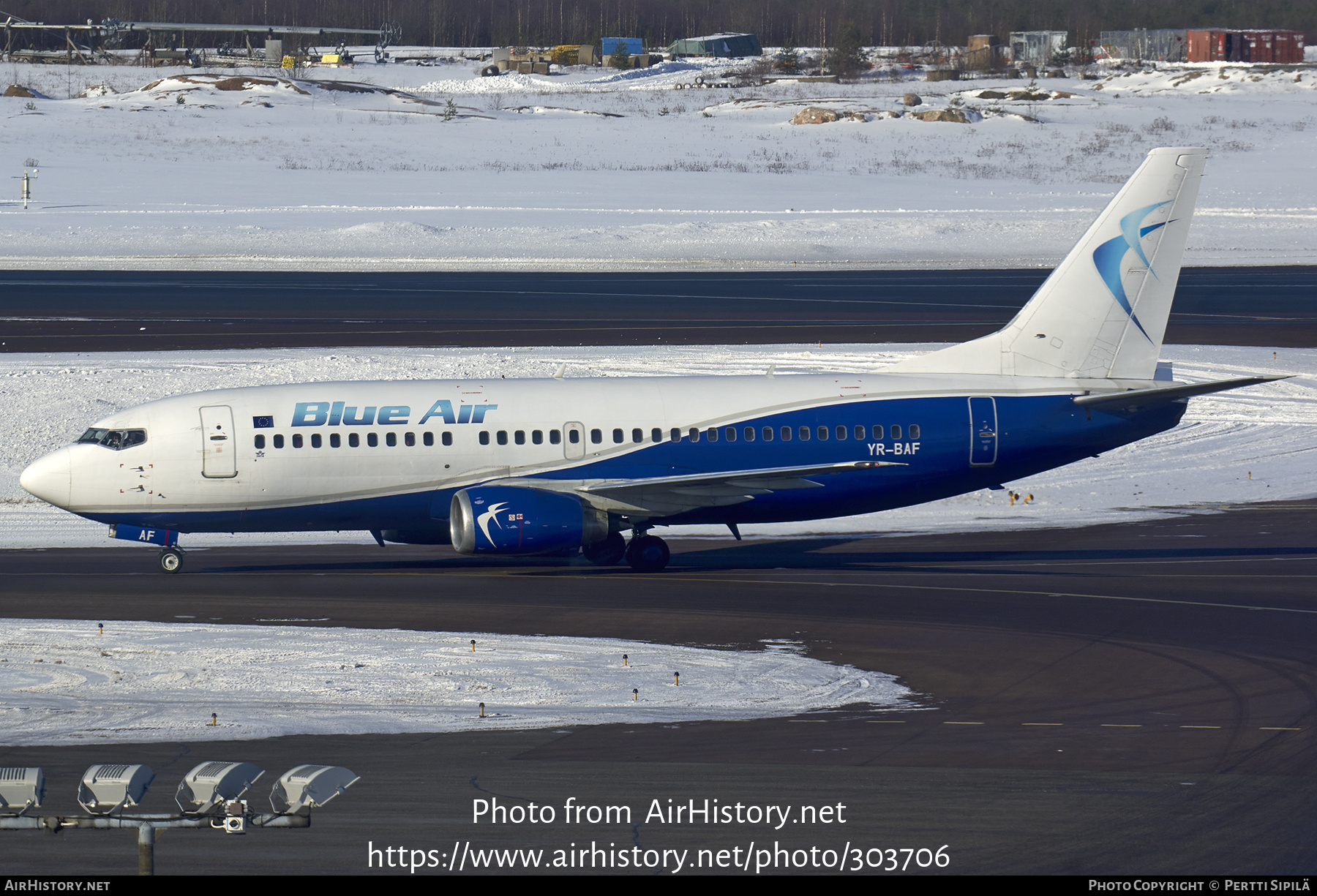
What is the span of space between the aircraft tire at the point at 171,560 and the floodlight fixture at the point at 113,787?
2298 centimetres

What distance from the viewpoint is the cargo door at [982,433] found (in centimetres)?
3316

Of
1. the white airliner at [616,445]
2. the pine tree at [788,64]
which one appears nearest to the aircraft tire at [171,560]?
the white airliner at [616,445]

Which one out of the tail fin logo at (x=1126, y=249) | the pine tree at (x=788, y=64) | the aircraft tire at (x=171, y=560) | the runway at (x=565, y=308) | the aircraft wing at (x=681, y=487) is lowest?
the aircraft tire at (x=171, y=560)

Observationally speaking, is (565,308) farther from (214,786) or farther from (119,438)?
(214,786)

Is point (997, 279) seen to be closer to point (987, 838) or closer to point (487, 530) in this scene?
point (487, 530)

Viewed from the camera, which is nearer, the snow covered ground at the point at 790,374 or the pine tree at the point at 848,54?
the snow covered ground at the point at 790,374

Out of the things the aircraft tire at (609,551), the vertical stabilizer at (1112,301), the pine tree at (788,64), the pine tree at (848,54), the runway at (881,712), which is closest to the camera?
the runway at (881,712)

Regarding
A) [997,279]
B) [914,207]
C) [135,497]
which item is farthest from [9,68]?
[135,497]

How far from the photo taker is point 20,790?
9883mm

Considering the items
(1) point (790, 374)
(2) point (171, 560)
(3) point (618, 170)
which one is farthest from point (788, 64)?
(2) point (171, 560)

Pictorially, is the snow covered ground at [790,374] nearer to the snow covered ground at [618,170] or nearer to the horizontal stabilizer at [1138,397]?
the horizontal stabilizer at [1138,397]

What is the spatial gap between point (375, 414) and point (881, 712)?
47.8ft

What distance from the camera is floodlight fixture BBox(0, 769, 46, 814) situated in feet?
32.4
